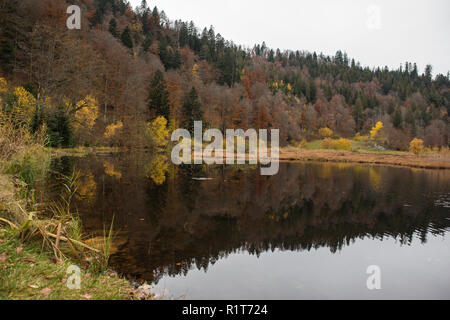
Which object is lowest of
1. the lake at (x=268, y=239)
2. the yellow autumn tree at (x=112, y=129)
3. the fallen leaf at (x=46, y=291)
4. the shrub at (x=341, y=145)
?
the lake at (x=268, y=239)

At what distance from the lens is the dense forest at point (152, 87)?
3000cm

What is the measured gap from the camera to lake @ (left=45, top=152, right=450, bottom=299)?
20.9 ft

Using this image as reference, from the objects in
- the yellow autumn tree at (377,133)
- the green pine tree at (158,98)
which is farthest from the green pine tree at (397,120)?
the green pine tree at (158,98)

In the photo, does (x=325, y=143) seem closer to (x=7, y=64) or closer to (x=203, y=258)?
(x=7, y=64)

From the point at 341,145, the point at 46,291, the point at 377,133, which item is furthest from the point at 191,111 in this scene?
the point at 46,291

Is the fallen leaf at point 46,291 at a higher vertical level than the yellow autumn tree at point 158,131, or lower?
lower

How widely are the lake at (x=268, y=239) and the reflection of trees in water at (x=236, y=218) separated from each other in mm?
42

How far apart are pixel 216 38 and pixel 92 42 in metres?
72.6

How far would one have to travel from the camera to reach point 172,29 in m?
111

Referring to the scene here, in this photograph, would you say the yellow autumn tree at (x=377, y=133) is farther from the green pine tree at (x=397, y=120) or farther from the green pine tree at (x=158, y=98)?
the green pine tree at (x=158, y=98)

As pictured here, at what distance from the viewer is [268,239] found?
31.6ft

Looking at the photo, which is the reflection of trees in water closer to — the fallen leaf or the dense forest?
the fallen leaf
